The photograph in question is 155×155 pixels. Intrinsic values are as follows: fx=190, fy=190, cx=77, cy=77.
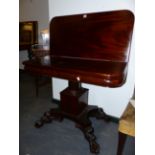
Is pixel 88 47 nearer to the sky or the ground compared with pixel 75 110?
nearer to the sky

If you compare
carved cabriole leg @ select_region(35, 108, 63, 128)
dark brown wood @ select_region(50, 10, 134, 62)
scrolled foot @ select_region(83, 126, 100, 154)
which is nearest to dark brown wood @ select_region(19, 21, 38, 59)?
dark brown wood @ select_region(50, 10, 134, 62)

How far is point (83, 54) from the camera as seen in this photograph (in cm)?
201

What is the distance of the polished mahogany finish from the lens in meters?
1.65

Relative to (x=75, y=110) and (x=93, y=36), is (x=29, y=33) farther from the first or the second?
(x=75, y=110)

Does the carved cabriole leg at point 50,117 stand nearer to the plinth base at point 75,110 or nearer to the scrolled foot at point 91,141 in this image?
the plinth base at point 75,110

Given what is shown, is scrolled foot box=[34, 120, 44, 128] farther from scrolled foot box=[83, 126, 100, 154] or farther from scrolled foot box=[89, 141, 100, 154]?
scrolled foot box=[89, 141, 100, 154]

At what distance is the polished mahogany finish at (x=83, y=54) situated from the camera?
1.65 metres

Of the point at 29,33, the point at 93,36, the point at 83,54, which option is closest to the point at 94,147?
the point at 83,54
